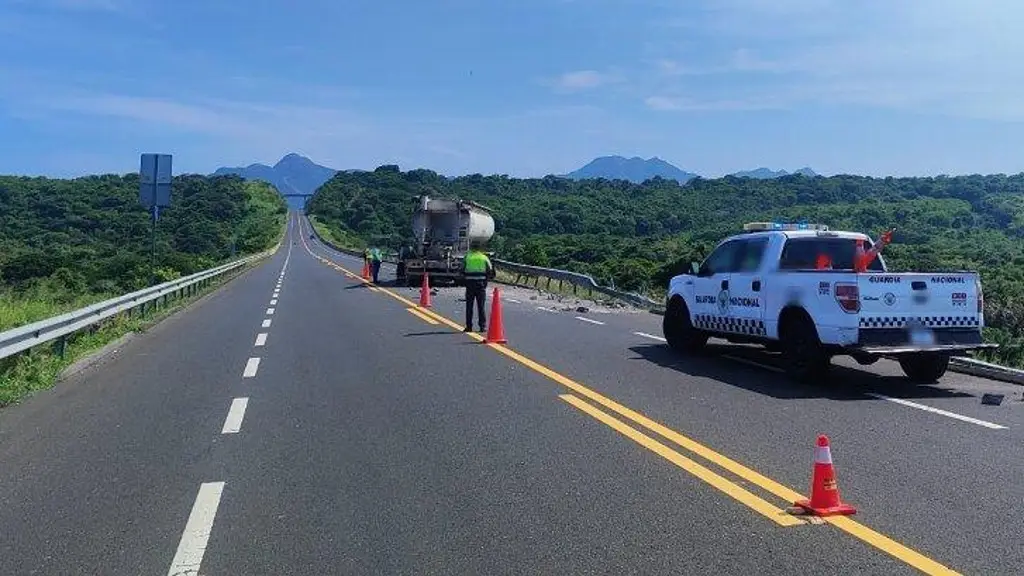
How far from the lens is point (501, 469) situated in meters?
7.21

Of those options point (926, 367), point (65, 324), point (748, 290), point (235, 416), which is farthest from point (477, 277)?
point (235, 416)

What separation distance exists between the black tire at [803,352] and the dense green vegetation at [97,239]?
9319 millimetres

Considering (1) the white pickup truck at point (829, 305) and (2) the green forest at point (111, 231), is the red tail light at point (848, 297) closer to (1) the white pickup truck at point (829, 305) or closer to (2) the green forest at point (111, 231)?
(1) the white pickup truck at point (829, 305)

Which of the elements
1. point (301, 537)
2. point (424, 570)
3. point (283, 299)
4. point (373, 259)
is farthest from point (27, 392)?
point (373, 259)

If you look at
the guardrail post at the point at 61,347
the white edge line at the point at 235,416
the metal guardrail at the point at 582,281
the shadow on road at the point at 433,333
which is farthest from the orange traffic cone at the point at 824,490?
the metal guardrail at the point at 582,281

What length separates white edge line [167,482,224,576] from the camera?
17.0 ft

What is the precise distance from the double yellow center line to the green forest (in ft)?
72.2

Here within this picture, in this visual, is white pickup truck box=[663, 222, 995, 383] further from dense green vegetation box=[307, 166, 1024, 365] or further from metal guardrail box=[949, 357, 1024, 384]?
dense green vegetation box=[307, 166, 1024, 365]

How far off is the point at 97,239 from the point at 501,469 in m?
91.2

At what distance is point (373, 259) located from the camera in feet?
130

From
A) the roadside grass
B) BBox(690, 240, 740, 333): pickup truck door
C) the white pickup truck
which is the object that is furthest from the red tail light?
the roadside grass

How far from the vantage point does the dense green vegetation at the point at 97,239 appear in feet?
61.5

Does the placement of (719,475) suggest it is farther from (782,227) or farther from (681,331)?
(681,331)

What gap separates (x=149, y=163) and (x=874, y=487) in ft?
85.9
